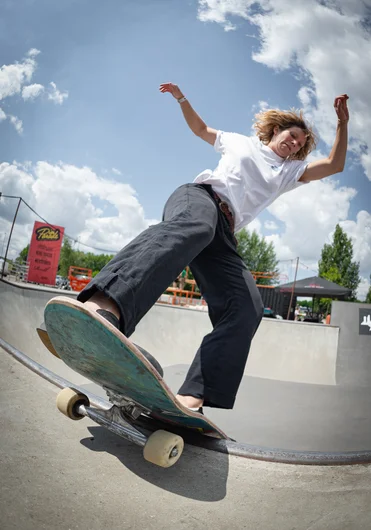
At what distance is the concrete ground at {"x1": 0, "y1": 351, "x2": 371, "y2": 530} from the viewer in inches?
32.3

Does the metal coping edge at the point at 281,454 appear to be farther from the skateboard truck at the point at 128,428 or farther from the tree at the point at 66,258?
the tree at the point at 66,258

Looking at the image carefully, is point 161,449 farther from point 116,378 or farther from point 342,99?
point 342,99

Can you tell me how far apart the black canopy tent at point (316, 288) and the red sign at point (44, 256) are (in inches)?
418

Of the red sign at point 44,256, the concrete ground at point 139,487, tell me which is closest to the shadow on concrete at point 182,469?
the concrete ground at point 139,487

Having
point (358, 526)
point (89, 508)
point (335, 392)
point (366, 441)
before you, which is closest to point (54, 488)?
point (89, 508)

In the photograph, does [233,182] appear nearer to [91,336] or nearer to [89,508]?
Result: [91,336]

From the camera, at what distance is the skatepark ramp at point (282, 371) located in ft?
9.93

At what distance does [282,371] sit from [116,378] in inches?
205

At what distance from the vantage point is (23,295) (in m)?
3.60

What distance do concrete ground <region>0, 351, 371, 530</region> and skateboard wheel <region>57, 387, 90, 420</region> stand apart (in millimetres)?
61

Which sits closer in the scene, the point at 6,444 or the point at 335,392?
the point at 6,444

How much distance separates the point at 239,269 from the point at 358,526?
3.50ft

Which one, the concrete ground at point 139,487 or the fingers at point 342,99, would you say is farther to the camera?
the fingers at point 342,99

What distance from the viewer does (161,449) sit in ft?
3.42
